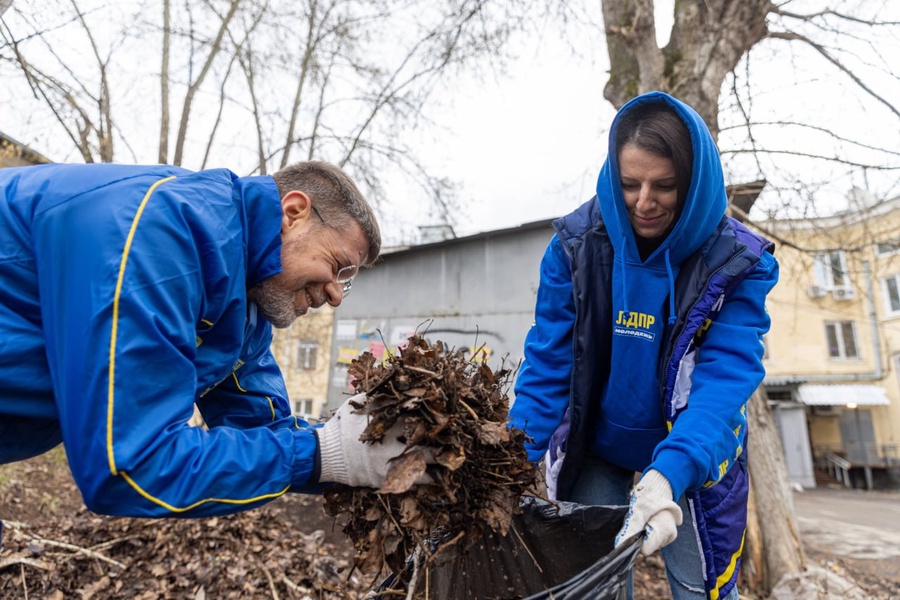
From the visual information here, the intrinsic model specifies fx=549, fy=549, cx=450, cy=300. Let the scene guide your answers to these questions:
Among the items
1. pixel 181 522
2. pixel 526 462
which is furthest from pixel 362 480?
pixel 181 522

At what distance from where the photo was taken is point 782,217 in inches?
213

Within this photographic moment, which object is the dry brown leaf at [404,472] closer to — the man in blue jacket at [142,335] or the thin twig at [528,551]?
the man in blue jacket at [142,335]

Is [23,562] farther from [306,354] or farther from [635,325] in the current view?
[306,354]

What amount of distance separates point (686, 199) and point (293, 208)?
1273 mm

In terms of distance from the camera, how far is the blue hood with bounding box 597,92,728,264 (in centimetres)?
179

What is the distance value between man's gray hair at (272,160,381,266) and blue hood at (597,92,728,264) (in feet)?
2.81

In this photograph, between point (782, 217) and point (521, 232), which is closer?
point (782, 217)

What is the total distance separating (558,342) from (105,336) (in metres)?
1.45

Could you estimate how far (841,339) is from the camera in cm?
2086

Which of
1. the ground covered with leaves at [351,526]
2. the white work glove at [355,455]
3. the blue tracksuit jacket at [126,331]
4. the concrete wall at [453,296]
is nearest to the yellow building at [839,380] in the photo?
the concrete wall at [453,296]

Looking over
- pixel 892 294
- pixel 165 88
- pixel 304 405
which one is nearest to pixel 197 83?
pixel 165 88

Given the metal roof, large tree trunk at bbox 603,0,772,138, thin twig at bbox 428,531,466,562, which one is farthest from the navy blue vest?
the metal roof

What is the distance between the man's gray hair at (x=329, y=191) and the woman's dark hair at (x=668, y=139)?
3.19 feet

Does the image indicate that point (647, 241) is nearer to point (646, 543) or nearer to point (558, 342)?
point (558, 342)
